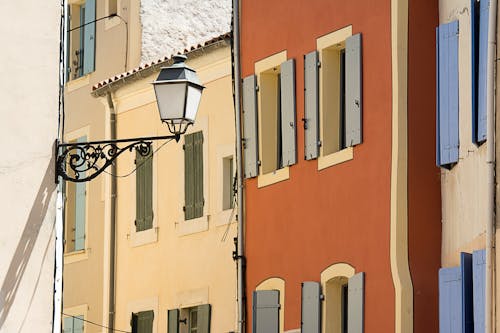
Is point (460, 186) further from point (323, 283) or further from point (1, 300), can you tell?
point (1, 300)

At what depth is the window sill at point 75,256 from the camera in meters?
30.8

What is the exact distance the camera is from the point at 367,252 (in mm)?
22062

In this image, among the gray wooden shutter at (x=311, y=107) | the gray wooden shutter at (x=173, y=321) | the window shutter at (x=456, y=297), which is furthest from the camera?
the gray wooden shutter at (x=173, y=321)

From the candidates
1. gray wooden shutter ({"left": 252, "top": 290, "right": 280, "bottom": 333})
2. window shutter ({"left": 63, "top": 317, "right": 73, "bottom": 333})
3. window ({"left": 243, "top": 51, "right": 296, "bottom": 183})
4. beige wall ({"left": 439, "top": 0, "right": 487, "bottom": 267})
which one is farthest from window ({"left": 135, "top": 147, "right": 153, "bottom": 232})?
beige wall ({"left": 439, "top": 0, "right": 487, "bottom": 267})

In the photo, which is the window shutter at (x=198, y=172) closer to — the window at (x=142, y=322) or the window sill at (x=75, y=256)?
the window at (x=142, y=322)

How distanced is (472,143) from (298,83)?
5.24 meters

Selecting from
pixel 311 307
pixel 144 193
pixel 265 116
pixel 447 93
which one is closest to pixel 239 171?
pixel 265 116

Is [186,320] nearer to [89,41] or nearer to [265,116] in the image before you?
[265,116]

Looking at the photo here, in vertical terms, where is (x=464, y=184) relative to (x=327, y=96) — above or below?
below

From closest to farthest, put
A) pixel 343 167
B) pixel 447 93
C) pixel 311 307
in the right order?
pixel 447 93, pixel 343 167, pixel 311 307

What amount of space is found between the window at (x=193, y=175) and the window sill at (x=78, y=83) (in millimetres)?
4751

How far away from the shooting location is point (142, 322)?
28.6m

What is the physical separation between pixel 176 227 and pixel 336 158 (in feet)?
18.1

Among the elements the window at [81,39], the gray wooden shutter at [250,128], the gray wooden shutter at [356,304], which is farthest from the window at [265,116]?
the window at [81,39]
